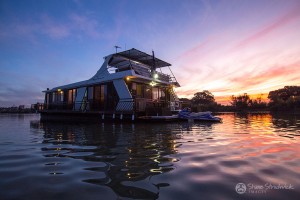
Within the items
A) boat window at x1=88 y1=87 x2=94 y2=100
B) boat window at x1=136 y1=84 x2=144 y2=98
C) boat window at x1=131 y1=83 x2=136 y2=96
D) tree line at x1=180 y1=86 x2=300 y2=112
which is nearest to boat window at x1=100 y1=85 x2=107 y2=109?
boat window at x1=88 y1=87 x2=94 y2=100

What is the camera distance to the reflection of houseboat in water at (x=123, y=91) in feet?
47.6

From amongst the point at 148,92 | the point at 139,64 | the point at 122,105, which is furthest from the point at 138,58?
the point at 122,105

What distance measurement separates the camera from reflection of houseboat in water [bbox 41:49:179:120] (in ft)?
47.6

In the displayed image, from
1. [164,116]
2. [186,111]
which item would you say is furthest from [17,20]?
[186,111]

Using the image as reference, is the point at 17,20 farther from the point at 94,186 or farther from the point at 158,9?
the point at 94,186

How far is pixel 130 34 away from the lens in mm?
15812

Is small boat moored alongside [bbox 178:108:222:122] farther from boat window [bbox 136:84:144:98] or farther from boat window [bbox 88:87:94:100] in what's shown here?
boat window [bbox 88:87:94:100]

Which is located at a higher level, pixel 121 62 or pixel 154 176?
pixel 121 62

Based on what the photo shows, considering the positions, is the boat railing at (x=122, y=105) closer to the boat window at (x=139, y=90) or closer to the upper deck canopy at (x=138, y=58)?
the boat window at (x=139, y=90)

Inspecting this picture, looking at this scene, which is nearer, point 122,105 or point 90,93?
point 122,105

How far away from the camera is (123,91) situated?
14.9 m

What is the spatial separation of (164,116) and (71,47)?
1535cm

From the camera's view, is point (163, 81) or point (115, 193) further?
point (163, 81)

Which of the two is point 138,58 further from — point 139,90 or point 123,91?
point 123,91
